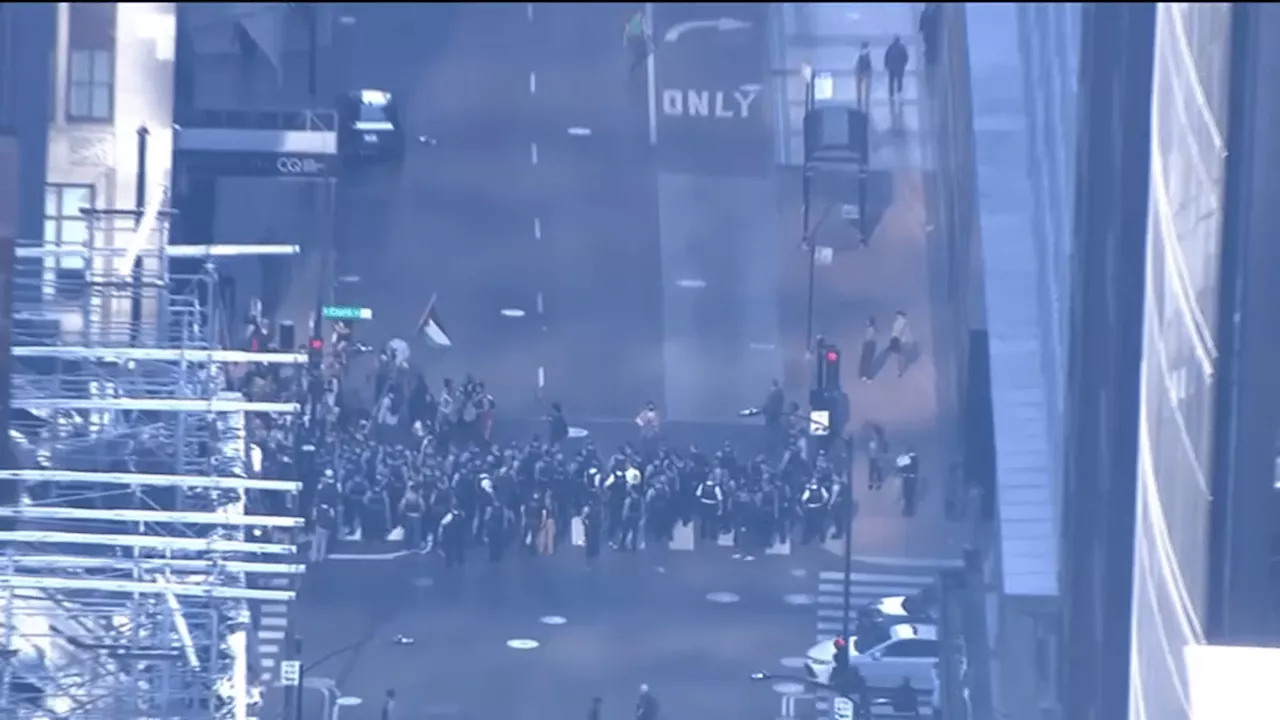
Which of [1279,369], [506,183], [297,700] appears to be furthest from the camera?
[506,183]

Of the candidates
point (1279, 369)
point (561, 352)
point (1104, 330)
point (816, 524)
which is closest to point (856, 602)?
point (816, 524)

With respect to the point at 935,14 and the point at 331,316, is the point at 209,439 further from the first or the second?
the point at 935,14

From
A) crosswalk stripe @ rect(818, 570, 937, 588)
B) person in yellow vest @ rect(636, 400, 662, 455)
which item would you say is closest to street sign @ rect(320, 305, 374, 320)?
person in yellow vest @ rect(636, 400, 662, 455)

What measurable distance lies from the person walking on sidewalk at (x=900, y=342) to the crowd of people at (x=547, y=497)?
4.14 metres

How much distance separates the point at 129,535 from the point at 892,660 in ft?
45.8

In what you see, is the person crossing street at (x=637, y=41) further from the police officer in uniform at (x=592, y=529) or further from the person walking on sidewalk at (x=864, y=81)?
the police officer in uniform at (x=592, y=529)

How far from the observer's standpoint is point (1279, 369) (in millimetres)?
32938

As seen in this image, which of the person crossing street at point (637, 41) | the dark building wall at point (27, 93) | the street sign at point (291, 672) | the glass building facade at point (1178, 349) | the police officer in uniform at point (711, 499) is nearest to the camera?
the glass building facade at point (1178, 349)

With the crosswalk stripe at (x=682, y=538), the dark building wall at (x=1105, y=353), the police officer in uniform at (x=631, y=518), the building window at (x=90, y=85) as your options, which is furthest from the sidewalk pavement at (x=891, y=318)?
the building window at (x=90, y=85)

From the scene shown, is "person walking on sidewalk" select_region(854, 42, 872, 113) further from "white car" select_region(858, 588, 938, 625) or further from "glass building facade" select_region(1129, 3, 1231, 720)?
"white car" select_region(858, 588, 938, 625)

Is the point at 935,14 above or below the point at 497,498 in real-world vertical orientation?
above

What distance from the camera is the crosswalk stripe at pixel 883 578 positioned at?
45219 millimetres

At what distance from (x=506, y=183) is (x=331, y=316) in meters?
10.6

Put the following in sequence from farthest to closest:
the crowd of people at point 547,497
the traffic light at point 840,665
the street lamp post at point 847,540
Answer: the crowd of people at point 547,497
the street lamp post at point 847,540
the traffic light at point 840,665
